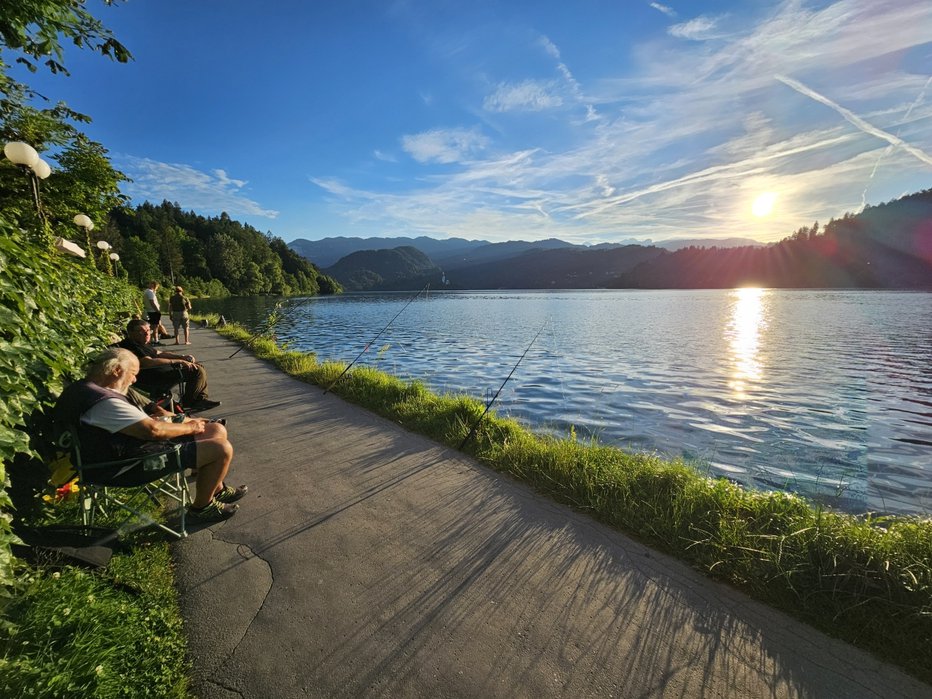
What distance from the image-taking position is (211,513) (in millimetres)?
3875

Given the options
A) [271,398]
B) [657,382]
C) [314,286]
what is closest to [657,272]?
[314,286]

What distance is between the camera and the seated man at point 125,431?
10.3 ft

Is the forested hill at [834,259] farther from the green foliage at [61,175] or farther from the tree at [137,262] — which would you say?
the tree at [137,262]

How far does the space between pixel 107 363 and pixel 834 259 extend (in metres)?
155

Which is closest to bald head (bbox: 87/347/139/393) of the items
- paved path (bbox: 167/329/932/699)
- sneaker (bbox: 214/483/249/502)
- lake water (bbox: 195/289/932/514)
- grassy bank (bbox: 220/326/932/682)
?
sneaker (bbox: 214/483/249/502)

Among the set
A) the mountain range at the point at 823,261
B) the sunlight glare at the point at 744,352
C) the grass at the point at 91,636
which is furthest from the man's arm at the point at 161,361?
the mountain range at the point at 823,261

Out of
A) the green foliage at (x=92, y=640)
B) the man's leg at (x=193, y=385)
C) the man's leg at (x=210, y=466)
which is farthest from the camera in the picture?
the man's leg at (x=193, y=385)

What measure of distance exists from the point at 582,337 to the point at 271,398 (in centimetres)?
2249

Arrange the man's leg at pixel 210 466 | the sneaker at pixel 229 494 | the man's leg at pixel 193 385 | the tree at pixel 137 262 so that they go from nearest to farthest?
the man's leg at pixel 210 466, the sneaker at pixel 229 494, the man's leg at pixel 193 385, the tree at pixel 137 262

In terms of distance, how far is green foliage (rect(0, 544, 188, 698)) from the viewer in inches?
73.9

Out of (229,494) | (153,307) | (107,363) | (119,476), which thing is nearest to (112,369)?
(107,363)

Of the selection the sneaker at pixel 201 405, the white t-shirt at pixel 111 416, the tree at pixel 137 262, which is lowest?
the sneaker at pixel 201 405

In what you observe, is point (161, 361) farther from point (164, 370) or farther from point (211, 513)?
point (211, 513)

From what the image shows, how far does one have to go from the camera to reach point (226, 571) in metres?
3.19
